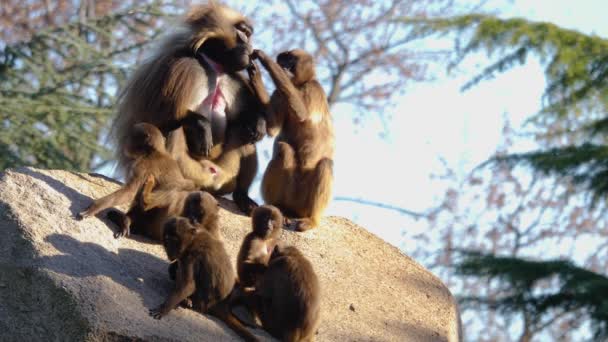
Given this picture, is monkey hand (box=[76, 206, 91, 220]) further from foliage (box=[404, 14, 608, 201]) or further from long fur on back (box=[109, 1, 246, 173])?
foliage (box=[404, 14, 608, 201])

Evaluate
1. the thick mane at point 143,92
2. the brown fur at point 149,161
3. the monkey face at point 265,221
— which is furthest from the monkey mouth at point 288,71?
the monkey face at point 265,221

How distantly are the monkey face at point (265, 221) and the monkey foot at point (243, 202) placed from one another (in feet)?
4.01

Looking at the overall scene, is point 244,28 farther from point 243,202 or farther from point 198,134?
point 243,202

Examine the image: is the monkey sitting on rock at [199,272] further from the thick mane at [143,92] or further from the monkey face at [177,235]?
the thick mane at [143,92]

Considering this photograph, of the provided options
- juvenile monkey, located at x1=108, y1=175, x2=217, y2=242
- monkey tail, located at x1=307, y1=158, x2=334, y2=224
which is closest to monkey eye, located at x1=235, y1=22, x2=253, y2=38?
monkey tail, located at x1=307, y1=158, x2=334, y2=224

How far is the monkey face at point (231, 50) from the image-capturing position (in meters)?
7.21

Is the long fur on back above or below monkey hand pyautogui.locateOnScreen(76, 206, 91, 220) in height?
above

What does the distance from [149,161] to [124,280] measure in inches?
39.6

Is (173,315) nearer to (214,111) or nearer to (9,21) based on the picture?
(214,111)

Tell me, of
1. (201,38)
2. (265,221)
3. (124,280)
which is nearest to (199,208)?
(265,221)

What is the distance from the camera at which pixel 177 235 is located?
5371 mm

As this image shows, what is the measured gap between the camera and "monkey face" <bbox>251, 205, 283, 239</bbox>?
5.82 m

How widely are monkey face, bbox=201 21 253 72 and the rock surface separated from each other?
1042 mm

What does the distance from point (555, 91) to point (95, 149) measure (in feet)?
20.9
